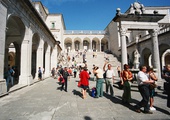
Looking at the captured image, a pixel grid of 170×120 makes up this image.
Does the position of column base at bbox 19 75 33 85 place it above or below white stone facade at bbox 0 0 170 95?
below

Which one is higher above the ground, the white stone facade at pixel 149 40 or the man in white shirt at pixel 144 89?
the white stone facade at pixel 149 40

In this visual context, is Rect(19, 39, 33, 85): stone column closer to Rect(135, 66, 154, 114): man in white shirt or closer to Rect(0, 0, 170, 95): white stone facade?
Rect(0, 0, 170, 95): white stone facade

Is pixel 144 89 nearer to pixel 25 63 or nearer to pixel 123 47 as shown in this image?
pixel 123 47

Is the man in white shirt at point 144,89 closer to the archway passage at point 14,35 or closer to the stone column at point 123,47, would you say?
the stone column at point 123,47

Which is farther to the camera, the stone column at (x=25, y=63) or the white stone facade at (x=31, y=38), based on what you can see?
the stone column at (x=25, y=63)

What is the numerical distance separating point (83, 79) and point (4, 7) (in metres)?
6.15

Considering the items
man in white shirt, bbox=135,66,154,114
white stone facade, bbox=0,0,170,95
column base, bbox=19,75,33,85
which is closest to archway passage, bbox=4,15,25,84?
white stone facade, bbox=0,0,170,95

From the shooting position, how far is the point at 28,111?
3947 mm

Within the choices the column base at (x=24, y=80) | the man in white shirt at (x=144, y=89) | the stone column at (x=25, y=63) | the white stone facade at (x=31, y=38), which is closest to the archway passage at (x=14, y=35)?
the white stone facade at (x=31, y=38)

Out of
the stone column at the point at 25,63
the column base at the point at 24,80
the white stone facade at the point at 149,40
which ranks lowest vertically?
the column base at the point at 24,80

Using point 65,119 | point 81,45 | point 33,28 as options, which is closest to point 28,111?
point 65,119

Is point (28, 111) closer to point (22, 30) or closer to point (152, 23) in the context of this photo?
point (22, 30)

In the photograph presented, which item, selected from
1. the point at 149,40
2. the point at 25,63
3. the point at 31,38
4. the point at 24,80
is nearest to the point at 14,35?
the point at 31,38

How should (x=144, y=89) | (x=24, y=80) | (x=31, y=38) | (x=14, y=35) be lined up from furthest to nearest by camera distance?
(x=14, y=35), (x=31, y=38), (x=24, y=80), (x=144, y=89)
